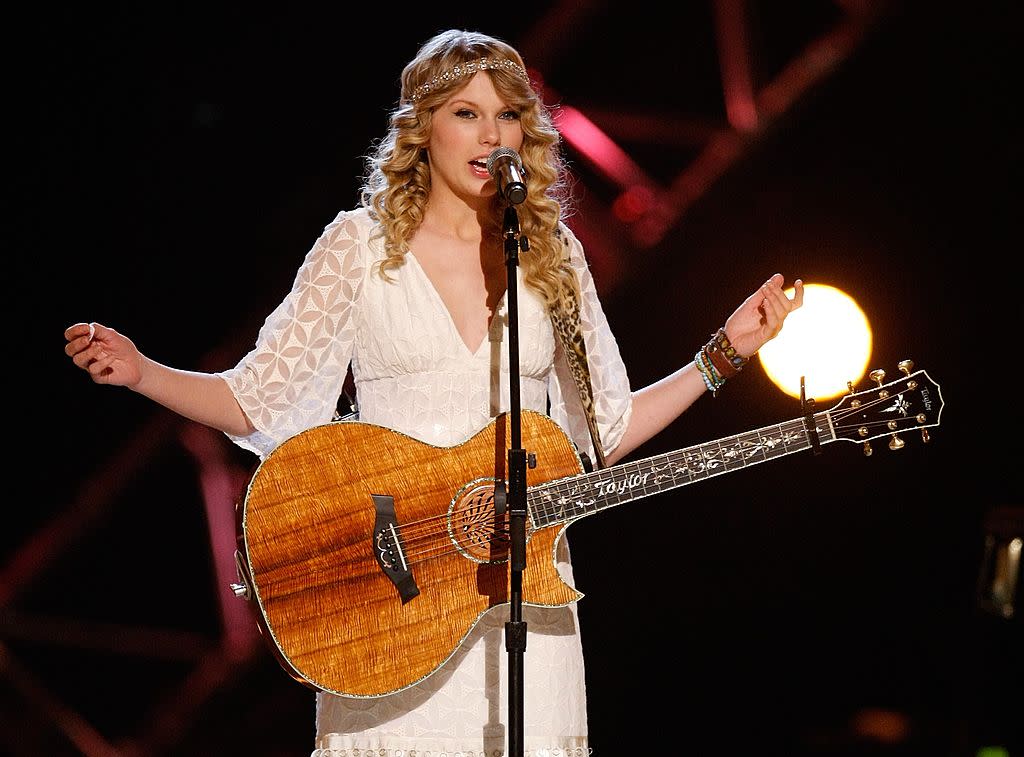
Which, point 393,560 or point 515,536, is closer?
point 515,536

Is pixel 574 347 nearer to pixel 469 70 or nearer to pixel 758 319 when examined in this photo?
pixel 758 319

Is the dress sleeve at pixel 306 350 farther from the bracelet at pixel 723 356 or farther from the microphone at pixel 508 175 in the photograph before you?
the bracelet at pixel 723 356

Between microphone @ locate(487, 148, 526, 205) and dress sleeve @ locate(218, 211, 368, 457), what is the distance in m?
0.47

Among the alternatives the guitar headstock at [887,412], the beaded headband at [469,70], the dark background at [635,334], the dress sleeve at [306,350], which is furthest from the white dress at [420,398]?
the dark background at [635,334]

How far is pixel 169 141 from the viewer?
4551 millimetres

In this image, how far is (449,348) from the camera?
2.65 m

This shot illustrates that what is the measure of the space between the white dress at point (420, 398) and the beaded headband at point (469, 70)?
36cm

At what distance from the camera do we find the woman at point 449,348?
8.00ft

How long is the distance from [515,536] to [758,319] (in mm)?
1010

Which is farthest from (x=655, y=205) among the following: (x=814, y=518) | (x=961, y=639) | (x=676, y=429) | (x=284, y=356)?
(x=284, y=356)

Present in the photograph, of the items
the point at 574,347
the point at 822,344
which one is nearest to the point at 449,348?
the point at 574,347

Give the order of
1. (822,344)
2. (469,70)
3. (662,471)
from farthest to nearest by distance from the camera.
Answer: (822,344)
(469,70)
(662,471)

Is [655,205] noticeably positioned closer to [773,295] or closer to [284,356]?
[773,295]

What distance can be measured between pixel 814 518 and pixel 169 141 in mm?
3232
